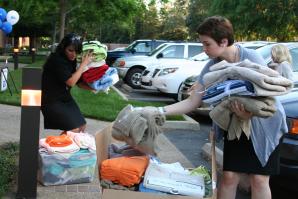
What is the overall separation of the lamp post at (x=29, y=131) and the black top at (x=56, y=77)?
78 cm

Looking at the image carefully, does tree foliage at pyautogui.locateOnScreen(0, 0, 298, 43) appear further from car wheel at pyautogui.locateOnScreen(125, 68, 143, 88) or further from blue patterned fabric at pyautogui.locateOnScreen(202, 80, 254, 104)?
blue patterned fabric at pyautogui.locateOnScreen(202, 80, 254, 104)

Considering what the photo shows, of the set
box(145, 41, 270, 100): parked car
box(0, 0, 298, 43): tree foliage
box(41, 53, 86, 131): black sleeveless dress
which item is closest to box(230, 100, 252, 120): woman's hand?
box(41, 53, 86, 131): black sleeveless dress

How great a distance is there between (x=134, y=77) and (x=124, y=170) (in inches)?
646

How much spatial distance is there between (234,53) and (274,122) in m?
0.53

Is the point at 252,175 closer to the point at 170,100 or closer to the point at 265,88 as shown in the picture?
the point at 265,88

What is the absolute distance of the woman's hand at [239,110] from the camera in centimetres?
302

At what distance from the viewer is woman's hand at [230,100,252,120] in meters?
3.02

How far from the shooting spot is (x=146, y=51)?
78.8ft

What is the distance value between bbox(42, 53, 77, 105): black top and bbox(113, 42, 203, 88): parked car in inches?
500

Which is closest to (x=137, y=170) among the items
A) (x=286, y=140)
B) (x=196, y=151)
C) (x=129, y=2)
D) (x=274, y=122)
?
(x=274, y=122)

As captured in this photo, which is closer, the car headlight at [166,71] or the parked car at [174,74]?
the parked car at [174,74]

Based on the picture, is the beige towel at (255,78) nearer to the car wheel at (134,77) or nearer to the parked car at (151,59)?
the parked car at (151,59)

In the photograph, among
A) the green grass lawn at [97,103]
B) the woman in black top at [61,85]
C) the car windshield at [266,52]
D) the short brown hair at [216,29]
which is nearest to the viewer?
the short brown hair at [216,29]

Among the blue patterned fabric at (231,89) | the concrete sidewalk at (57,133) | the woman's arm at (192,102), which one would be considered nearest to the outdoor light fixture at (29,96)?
the concrete sidewalk at (57,133)
